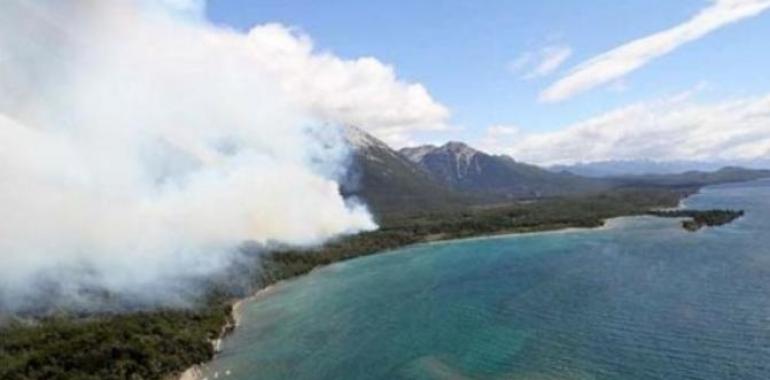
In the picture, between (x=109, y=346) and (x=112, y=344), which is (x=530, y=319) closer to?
(x=112, y=344)

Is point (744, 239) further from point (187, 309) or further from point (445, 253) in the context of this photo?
point (187, 309)

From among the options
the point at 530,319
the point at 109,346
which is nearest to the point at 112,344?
the point at 109,346

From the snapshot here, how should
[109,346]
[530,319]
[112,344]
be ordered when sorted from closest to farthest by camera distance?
[109,346]
[112,344]
[530,319]

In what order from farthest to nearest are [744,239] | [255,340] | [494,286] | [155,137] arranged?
[155,137] → [744,239] → [494,286] → [255,340]

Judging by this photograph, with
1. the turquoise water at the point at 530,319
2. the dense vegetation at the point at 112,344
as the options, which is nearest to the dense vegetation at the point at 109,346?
the dense vegetation at the point at 112,344

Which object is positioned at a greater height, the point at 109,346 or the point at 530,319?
the point at 109,346

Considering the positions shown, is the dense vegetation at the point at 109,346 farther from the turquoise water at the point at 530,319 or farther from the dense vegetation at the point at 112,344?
the turquoise water at the point at 530,319

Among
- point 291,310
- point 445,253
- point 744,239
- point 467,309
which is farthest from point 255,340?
point 744,239

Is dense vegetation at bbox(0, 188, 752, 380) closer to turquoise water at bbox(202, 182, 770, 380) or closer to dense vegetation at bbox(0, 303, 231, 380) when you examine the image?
dense vegetation at bbox(0, 303, 231, 380)
